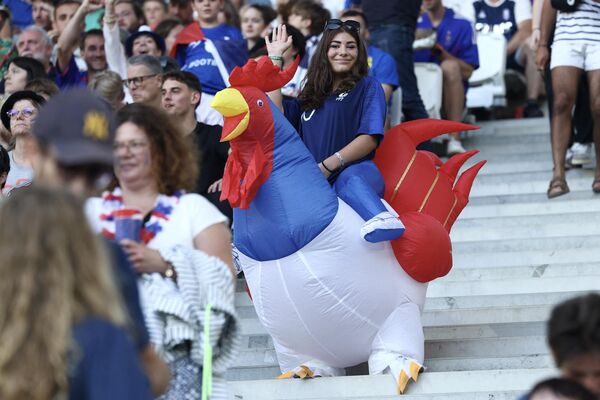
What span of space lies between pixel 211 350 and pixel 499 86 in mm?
7489

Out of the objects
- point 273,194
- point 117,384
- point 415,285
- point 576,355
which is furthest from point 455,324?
point 117,384

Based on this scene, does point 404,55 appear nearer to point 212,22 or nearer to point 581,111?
point 581,111

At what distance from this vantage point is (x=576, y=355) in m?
3.30

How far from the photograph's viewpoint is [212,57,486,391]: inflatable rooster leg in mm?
5875

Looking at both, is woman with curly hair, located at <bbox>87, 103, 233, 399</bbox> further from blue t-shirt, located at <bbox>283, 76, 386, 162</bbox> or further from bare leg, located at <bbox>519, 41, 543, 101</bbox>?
bare leg, located at <bbox>519, 41, 543, 101</bbox>

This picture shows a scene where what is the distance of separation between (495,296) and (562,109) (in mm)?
1700

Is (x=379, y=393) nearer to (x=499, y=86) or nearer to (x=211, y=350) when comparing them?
(x=211, y=350)

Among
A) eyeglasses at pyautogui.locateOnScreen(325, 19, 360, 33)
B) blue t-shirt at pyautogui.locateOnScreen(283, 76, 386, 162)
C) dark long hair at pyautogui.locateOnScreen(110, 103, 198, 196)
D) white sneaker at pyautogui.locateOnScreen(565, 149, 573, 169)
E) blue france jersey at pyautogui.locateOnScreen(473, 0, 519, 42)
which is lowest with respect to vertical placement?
white sneaker at pyautogui.locateOnScreen(565, 149, 573, 169)

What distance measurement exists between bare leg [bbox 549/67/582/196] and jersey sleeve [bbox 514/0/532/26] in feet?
11.6

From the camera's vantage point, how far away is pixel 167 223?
401 centimetres

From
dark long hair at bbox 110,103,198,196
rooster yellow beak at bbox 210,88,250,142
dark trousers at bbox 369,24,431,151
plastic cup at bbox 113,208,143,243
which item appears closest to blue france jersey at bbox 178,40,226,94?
dark trousers at bbox 369,24,431,151

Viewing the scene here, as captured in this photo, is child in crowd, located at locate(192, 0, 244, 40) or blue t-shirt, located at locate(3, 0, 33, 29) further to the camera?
blue t-shirt, located at locate(3, 0, 33, 29)

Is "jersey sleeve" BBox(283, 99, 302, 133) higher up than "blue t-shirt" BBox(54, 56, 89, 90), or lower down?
higher up

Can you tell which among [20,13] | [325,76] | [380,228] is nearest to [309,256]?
[380,228]
